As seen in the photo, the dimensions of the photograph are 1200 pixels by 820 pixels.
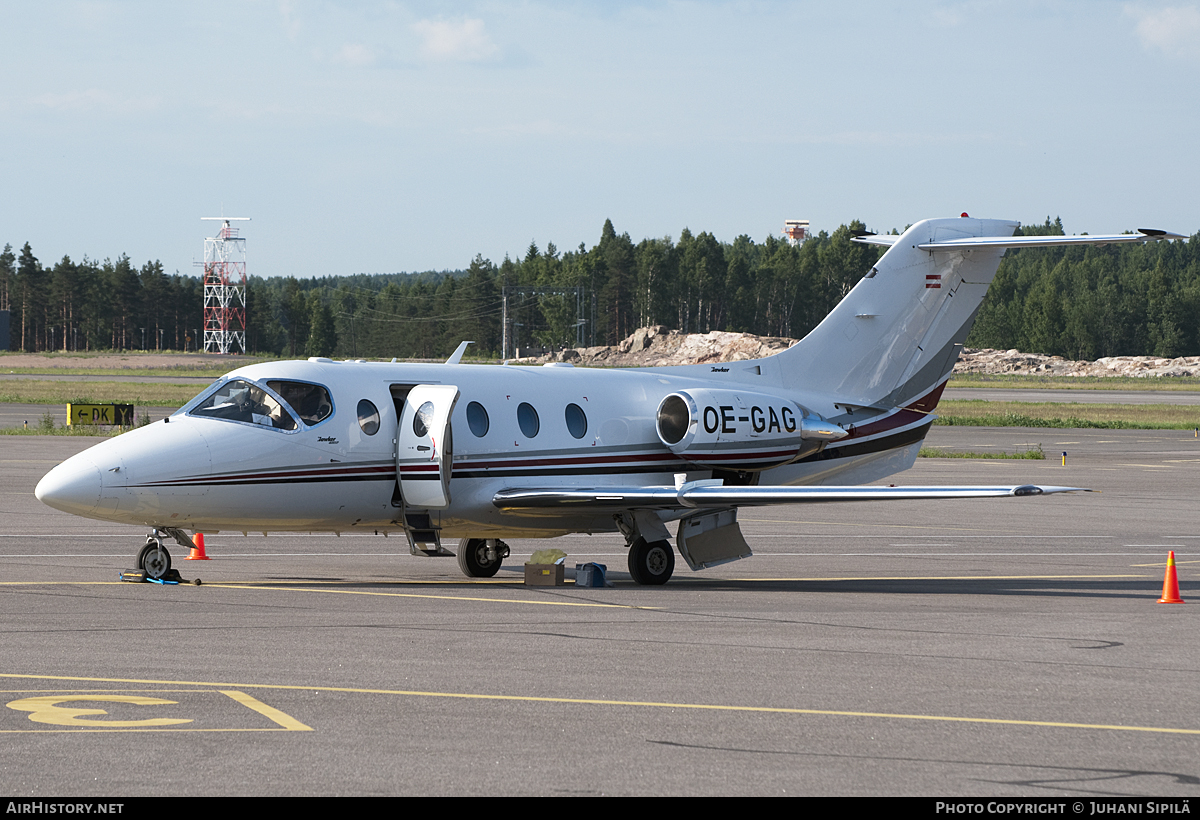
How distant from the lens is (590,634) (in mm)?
14375

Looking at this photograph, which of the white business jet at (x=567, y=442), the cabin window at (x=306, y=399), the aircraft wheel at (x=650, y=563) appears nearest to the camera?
the white business jet at (x=567, y=442)

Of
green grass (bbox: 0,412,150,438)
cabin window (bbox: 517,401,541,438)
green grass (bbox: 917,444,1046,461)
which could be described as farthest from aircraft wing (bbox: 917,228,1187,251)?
green grass (bbox: 0,412,150,438)

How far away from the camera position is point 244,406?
1859 cm

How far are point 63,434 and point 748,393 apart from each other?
3669 cm

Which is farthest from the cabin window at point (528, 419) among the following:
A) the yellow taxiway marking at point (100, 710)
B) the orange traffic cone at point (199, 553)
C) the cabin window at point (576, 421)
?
the yellow taxiway marking at point (100, 710)

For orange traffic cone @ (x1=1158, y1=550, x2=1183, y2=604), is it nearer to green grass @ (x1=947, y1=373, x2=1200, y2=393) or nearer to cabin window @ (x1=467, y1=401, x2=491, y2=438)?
cabin window @ (x1=467, y1=401, x2=491, y2=438)

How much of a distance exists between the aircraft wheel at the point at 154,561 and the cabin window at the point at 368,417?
10.2ft

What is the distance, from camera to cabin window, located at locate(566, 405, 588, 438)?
20.8 metres

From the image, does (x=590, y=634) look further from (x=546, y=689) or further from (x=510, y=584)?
(x=510, y=584)

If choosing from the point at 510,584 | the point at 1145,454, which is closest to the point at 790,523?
the point at 510,584

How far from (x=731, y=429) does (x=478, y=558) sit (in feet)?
14.4

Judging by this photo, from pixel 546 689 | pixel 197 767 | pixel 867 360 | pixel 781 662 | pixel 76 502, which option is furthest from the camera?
pixel 867 360

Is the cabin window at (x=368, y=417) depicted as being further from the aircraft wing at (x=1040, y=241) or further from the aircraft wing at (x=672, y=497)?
the aircraft wing at (x=1040, y=241)

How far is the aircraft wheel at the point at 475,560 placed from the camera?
21.1m
